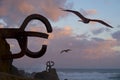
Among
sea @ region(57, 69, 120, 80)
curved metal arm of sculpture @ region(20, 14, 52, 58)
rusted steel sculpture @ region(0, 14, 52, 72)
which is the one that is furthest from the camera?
sea @ region(57, 69, 120, 80)

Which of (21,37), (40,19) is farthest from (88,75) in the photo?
(21,37)

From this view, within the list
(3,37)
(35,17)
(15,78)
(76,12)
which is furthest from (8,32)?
(15,78)

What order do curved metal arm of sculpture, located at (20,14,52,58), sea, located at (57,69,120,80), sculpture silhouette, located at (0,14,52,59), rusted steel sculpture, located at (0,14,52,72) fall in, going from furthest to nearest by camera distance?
sea, located at (57,69,120,80)
curved metal arm of sculpture, located at (20,14,52,58)
sculpture silhouette, located at (0,14,52,59)
rusted steel sculpture, located at (0,14,52,72)

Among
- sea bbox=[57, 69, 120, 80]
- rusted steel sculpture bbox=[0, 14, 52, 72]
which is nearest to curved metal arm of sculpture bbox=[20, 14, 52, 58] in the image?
rusted steel sculpture bbox=[0, 14, 52, 72]

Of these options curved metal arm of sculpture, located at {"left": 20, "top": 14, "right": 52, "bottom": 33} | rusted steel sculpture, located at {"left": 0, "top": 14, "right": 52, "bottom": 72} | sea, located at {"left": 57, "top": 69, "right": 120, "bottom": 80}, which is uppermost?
curved metal arm of sculpture, located at {"left": 20, "top": 14, "right": 52, "bottom": 33}

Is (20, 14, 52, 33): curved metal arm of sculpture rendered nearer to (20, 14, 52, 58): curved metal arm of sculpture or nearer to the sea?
(20, 14, 52, 58): curved metal arm of sculpture

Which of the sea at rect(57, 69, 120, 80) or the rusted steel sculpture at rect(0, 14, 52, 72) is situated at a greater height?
the rusted steel sculpture at rect(0, 14, 52, 72)

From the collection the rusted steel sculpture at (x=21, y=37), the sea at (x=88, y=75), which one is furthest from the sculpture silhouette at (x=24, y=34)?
the sea at (x=88, y=75)

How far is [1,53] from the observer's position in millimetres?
12523

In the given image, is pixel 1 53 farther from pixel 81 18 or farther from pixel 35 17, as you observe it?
pixel 81 18

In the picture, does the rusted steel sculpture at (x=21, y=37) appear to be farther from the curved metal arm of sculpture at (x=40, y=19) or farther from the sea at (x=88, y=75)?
the sea at (x=88, y=75)

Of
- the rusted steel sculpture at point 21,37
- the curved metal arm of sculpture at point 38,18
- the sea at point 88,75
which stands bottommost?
the sea at point 88,75

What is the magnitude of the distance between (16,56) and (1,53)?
59 centimetres

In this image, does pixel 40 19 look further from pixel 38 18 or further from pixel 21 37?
pixel 21 37
